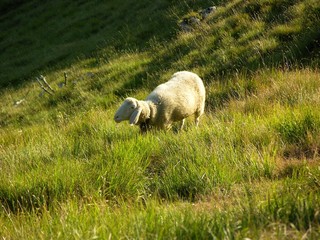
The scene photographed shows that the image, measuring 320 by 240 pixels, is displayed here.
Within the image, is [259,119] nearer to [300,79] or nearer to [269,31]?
[300,79]

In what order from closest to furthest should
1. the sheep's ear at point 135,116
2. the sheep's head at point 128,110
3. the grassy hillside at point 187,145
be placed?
the grassy hillside at point 187,145 < the sheep's ear at point 135,116 < the sheep's head at point 128,110

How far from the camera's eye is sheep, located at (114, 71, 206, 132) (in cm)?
495

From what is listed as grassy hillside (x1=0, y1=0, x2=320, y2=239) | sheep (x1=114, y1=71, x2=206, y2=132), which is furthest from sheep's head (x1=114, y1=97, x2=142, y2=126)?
grassy hillside (x1=0, y1=0, x2=320, y2=239)

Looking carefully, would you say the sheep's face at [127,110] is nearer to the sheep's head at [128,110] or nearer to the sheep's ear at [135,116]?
the sheep's head at [128,110]

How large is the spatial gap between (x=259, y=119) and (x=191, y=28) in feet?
25.8

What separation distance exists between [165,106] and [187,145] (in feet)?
5.25

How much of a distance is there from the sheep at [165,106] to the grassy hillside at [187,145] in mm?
294

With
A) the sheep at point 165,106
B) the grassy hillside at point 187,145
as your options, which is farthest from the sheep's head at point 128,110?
the grassy hillside at point 187,145

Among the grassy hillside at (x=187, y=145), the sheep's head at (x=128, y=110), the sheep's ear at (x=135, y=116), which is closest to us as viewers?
the grassy hillside at (x=187, y=145)

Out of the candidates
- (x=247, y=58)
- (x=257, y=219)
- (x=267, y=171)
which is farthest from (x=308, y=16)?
(x=257, y=219)

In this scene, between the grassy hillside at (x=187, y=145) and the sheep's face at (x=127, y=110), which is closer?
the grassy hillside at (x=187, y=145)

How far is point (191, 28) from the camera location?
11.8 metres

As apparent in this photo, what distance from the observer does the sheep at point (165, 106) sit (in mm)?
4949

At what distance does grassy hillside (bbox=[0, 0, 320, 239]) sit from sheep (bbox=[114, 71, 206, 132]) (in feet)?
0.96
